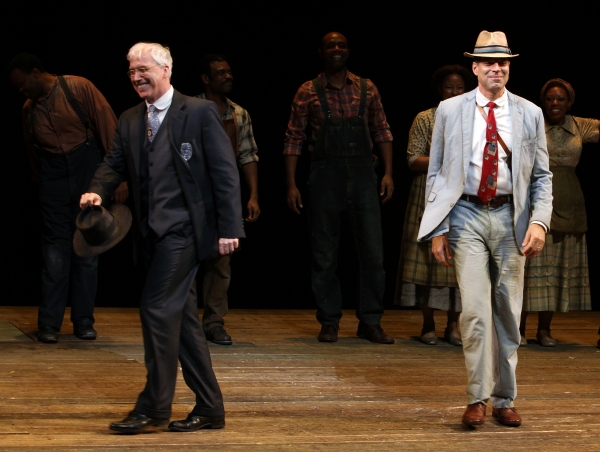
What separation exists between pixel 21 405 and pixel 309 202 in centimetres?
220

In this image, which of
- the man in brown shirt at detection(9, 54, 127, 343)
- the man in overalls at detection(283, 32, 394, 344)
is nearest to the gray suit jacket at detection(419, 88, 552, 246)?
the man in overalls at detection(283, 32, 394, 344)

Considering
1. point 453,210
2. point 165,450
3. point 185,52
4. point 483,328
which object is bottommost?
point 165,450

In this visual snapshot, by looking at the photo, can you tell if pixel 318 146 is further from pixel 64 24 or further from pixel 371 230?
pixel 64 24

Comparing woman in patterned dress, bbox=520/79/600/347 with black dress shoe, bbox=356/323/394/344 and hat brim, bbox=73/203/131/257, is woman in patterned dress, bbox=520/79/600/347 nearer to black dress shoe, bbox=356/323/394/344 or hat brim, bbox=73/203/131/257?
black dress shoe, bbox=356/323/394/344

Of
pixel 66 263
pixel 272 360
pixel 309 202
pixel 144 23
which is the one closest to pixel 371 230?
pixel 309 202

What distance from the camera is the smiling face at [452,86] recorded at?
5746 millimetres

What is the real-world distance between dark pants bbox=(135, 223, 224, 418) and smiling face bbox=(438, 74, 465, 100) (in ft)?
7.52

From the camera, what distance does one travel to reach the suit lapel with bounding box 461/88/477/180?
411 centimetres

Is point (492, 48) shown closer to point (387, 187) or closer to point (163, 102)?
point (163, 102)

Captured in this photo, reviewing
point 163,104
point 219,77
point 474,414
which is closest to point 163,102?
point 163,104

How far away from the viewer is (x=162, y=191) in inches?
152

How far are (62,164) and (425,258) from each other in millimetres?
1937

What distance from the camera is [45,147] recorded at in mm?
5805

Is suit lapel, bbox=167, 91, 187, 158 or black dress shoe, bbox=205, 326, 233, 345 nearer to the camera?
suit lapel, bbox=167, 91, 187, 158
